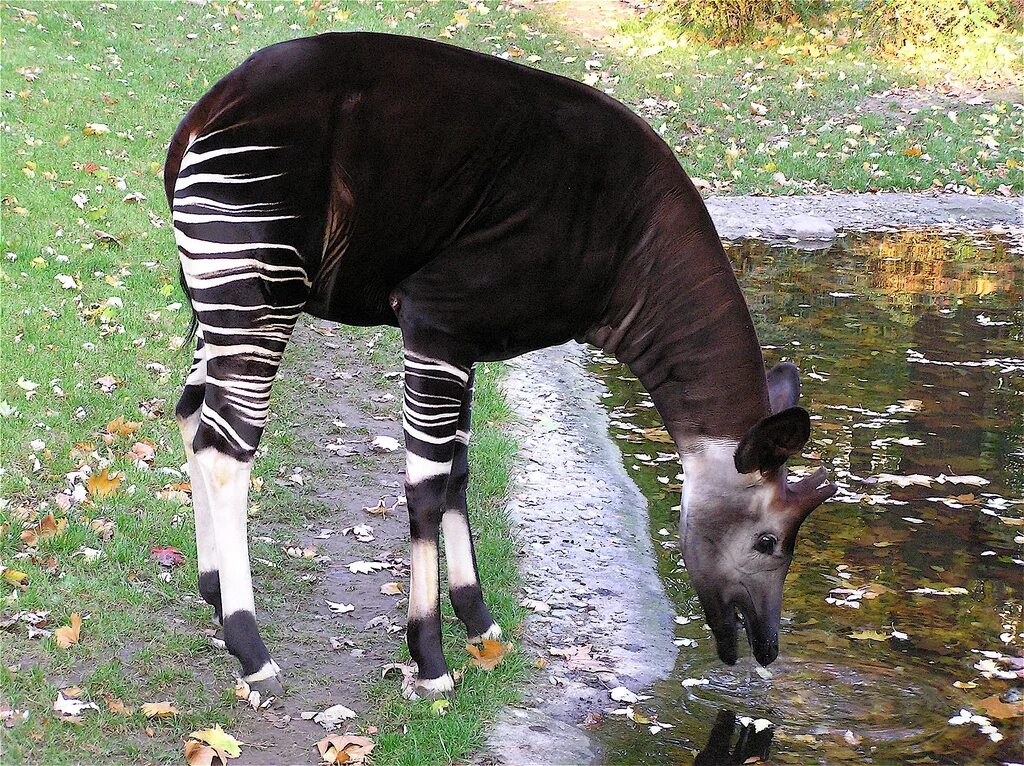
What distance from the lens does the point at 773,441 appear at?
3.41 meters

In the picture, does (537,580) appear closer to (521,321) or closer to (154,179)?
(521,321)

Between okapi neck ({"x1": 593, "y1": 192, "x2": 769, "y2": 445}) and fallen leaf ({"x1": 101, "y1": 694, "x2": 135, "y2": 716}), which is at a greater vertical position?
okapi neck ({"x1": 593, "y1": 192, "x2": 769, "y2": 445})

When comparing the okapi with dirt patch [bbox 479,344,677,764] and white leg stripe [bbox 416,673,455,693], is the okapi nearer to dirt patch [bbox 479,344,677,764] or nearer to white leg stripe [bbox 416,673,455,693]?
white leg stripe [bbox 416,673,455,693]

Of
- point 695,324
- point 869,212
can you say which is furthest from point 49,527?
point 869,212

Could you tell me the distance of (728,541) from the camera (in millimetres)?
3598

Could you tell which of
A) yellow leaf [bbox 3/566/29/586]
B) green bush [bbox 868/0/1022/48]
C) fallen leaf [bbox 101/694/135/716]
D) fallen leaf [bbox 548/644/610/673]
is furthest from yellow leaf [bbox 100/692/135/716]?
green bush [bbox 868/0/1022/48]

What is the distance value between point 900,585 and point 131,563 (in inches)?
123

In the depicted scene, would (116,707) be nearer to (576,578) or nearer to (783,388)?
(576,578)

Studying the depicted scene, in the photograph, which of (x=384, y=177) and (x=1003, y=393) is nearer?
(x=384, y=177)

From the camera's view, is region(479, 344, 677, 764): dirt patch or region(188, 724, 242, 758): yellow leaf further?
region(479, 344, 677, 764): dirt patch

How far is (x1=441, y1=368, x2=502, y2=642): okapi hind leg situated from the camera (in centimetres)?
405

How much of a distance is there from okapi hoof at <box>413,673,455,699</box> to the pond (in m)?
0.53

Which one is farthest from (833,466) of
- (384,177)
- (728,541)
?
(384,177)

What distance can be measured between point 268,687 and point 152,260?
4.43 metres
